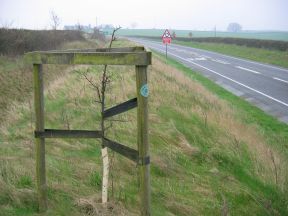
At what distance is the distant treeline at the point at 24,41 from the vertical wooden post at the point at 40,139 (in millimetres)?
22566

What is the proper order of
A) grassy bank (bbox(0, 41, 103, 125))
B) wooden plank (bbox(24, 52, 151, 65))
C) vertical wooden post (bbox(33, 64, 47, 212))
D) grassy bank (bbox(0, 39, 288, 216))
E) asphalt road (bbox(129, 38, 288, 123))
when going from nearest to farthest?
wooden plank (bbox(24, 52, 151, 65)), vertical wooden post (bbox(33, 64, 47, 212)), grassy bank (bbox(0, 39, 288, 216)), grassy bank (bbox(0, 41, 103, 125)), asphalt road (bbox(129, 38, 288, 123))

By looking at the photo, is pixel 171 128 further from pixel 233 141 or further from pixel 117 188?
pixel 117 188

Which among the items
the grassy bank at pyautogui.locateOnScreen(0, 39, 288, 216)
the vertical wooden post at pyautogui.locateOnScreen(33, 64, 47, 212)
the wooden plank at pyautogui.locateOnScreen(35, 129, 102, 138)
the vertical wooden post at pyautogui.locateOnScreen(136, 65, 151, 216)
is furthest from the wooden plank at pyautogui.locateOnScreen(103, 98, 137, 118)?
the grassy bank at pyautogui.locateOnScreen(0, 39, 288, 216)

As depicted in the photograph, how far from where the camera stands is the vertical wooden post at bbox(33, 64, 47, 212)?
4.37 meters

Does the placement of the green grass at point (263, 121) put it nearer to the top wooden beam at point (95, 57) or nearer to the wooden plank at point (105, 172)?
the wooden plank at point (105, 172)

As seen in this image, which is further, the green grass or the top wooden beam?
the green grass

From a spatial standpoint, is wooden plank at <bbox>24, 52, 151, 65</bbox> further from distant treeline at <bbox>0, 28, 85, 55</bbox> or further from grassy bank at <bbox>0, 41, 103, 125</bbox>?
distant treeline at <bbox>0, 28, 85, 55</bbox>

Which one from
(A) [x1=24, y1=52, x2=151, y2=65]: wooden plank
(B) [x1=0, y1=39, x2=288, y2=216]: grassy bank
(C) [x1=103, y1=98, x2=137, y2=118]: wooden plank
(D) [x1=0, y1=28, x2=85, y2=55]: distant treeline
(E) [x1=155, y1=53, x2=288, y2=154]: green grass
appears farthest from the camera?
(D) [x1=0, y1=28, x2=85, y2=55]: distant treeline

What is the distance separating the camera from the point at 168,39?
3030 cm

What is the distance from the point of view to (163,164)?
6133 millimetres

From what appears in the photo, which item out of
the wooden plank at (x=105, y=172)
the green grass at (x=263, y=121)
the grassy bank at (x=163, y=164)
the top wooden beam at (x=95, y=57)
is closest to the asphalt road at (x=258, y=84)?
the green grass at (x=263, y=121)

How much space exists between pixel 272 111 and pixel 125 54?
1069 centimetres

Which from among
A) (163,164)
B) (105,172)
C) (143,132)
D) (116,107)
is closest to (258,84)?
(163,164)

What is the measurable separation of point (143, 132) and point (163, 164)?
2.45 meters
